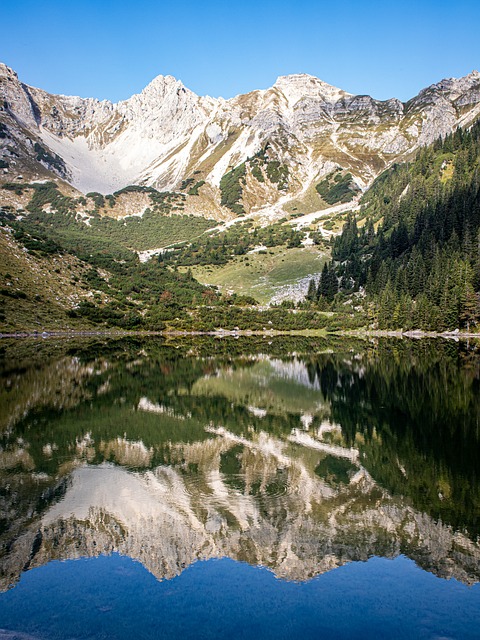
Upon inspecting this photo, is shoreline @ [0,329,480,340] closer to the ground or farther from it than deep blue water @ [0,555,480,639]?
closer to the ground

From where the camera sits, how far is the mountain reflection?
12531mm

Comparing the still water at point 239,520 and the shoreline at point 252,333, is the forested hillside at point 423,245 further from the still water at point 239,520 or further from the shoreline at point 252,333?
the still water at point 239,520

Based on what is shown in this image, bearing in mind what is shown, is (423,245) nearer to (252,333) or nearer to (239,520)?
(252,333)

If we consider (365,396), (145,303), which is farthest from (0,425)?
(145,303)

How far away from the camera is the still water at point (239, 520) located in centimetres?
989

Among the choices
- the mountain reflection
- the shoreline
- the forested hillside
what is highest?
the forested hillside

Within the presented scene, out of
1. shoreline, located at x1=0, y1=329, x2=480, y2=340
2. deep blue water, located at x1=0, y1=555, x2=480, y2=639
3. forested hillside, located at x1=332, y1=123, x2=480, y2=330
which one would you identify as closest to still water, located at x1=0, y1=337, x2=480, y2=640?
deep blue water, located at x1=0, y1=555, x2=480, y2=639

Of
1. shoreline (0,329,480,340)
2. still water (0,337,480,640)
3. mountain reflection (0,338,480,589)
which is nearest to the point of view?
still water (0,337,480,640)

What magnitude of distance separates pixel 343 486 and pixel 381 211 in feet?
573

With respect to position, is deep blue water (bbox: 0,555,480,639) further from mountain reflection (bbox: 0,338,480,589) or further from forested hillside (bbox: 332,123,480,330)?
forested hillside (bbox: 332,123,480,330)

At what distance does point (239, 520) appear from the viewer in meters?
13.9

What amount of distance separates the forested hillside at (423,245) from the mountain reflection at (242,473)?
60.1m

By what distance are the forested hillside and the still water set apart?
2712 inches

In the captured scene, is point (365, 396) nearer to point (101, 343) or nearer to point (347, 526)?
→ point (347, 526)
